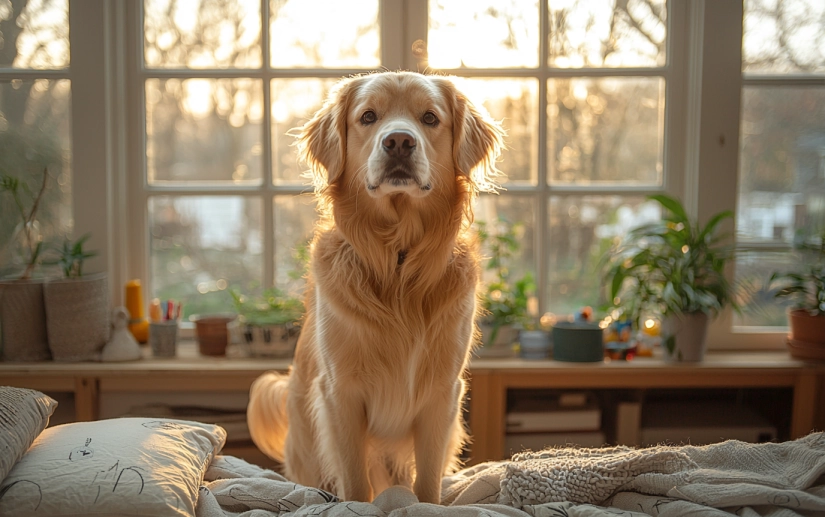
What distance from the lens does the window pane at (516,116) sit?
2414 mm

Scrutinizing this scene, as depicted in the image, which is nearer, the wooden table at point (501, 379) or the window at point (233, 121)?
the wooden table at point (501, 379)

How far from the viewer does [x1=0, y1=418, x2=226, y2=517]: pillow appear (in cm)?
94

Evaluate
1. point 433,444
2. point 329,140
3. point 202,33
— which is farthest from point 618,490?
point 202,33

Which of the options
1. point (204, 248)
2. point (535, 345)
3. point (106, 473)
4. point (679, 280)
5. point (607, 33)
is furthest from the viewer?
point (204, 248)

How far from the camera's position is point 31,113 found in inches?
92.7

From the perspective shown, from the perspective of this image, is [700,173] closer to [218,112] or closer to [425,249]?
[425,249]

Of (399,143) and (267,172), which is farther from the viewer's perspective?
(267,172)

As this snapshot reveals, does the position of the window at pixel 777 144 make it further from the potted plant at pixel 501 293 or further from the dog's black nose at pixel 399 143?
the dog's black nose at pixel 399 143

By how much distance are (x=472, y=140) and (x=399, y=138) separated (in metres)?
0.28

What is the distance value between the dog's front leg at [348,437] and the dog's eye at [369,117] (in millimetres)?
619

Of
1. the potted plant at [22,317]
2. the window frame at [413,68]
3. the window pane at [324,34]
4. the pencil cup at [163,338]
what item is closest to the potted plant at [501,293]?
the window frame at [413,68]

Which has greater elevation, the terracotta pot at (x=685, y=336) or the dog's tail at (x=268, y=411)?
the terracotta pot at (x=685, y=336)

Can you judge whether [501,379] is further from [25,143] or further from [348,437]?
[25,143]

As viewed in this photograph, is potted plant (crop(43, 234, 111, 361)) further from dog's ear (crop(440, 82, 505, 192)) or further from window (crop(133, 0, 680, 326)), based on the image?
dog's ear (crop(440, 82, 505, 192))
